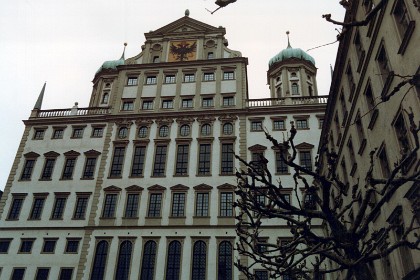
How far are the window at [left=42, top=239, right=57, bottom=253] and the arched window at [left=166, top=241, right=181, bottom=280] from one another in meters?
11.2

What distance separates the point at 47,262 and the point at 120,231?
711cm

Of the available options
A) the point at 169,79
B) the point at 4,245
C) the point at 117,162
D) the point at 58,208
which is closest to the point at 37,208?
the point at 58,208

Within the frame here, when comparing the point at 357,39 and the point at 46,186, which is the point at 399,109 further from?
the point at 46,186

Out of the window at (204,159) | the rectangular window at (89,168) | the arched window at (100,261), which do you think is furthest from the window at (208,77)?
the arched window at (100,261)

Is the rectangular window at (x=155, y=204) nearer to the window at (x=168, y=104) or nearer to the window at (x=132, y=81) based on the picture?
the window at (x=168, y=104)

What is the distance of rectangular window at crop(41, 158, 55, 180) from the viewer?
41312mm

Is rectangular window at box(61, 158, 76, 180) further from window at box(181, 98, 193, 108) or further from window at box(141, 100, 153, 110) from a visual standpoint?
window at box(181, 98, 193, 108)

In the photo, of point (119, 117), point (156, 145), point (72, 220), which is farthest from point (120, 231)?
point (119, 117)

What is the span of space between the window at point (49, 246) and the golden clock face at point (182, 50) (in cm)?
2489

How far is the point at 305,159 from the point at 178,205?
1351 centimetres

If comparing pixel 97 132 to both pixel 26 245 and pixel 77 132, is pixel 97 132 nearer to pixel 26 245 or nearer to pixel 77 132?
pixel 77 132

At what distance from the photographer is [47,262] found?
118 feet

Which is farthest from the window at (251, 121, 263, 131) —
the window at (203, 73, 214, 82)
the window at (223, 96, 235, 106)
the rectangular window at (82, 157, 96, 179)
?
the rectangular window at (82, 157, 96, 179)

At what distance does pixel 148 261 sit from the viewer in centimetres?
3531
